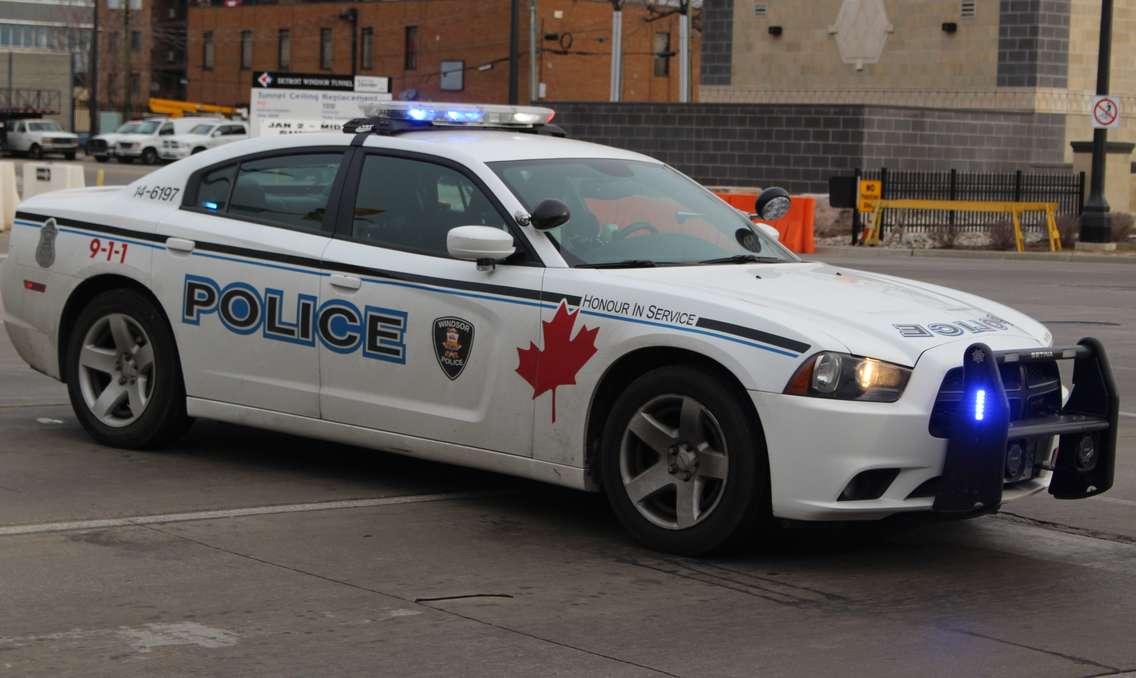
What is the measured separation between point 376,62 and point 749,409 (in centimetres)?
7390

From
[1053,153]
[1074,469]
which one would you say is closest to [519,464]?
[1074,469]

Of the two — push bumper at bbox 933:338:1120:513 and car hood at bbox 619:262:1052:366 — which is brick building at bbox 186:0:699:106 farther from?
push bumper at bbox 933:338:1120:513

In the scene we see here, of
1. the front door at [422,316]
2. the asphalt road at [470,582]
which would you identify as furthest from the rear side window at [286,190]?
the asphalt road at [470,582]

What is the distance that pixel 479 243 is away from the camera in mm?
6898

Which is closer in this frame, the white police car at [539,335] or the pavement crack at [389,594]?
the pavement crack at [389,594]

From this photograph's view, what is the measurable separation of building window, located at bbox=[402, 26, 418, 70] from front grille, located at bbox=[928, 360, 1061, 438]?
7163 cm

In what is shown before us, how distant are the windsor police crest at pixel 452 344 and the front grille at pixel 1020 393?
1.99 metres

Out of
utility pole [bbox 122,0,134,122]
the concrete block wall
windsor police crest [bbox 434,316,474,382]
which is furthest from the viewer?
utility pole [bbox 122,0,134,122]

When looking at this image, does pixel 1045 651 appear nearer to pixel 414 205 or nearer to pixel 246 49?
pixel 414 205

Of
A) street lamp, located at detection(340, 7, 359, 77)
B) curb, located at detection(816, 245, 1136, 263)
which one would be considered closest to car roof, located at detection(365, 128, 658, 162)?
curb, located at detection(816, 245, 1136, 263)

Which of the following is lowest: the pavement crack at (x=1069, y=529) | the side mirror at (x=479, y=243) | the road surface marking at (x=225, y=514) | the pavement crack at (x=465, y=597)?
the pavement crack at (x=465, y=597)

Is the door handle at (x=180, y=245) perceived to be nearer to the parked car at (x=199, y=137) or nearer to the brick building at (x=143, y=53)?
the parked car at (x=199, y=137)

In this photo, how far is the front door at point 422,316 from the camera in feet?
22.9

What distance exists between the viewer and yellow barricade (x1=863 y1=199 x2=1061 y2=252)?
2936cm
